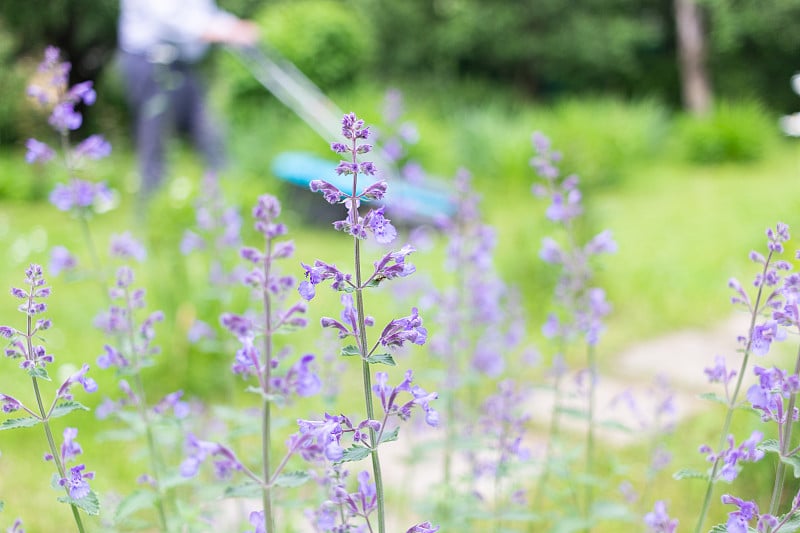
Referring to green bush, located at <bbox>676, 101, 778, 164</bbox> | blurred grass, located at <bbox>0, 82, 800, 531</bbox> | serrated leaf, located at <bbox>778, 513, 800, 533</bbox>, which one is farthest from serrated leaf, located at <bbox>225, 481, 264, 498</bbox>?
green bush, located at <bbox>676, 101, 778, 164</bbox>

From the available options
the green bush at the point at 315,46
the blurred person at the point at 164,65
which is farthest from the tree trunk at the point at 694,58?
the blurred person at the point at 164,65

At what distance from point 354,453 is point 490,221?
6.43 meters

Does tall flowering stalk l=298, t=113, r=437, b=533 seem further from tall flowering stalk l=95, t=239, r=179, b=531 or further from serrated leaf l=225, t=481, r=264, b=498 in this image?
tall flowering stalk l=95, t=239, r=179, b=531

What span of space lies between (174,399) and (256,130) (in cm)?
854

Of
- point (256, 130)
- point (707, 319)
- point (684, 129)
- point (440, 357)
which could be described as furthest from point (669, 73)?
point (440, 357)

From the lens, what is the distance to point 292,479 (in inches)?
54.4

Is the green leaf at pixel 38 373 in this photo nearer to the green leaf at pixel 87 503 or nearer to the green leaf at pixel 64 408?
the green leaf at pixel 64 408

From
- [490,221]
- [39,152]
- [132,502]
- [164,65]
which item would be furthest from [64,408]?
[490,221]

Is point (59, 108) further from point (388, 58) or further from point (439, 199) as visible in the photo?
point (388, 58)

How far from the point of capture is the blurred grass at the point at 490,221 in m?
3.65

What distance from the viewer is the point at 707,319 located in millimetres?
4996

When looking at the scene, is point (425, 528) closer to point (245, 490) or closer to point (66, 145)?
point (245, 490)

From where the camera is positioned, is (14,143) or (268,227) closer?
(268,227)

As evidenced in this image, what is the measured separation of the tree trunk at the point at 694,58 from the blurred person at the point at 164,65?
9.62 metres
